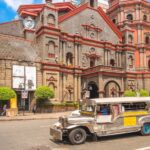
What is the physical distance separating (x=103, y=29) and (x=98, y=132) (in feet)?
115

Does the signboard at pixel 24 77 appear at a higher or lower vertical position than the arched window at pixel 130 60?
lower

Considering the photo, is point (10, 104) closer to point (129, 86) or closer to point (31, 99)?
point (31, 99)

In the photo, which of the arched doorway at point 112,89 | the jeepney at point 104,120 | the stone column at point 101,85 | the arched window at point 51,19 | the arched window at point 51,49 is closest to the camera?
the jeepney at point 104,120

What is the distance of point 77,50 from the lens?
141 ft

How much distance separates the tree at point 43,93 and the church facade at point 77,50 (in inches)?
56.6

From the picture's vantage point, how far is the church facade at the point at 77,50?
36125 millimetres

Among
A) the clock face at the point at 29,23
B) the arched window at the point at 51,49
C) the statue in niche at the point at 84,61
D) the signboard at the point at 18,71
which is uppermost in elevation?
the clock face at the point at 29,23

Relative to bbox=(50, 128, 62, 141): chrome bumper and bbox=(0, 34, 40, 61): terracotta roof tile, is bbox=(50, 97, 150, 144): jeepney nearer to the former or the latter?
bbox=(50, 128, 62, 141): chrome bumper

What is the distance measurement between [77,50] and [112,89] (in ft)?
26.2

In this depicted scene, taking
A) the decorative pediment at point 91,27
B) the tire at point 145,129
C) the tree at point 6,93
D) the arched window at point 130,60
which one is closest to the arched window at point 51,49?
the decorative pediment at point 91,27

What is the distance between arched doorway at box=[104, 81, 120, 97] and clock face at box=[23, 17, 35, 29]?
15.3m

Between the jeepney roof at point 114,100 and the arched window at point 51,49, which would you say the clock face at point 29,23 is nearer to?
the arched window at point 51,49

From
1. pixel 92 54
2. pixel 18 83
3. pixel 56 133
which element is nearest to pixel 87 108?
pixel 56 133

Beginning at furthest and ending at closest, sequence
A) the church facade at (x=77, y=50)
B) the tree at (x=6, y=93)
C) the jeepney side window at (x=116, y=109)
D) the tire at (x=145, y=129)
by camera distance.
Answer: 1. the church facade at (x=77, y=50)
2. the tree at (x=6, y=93)
3. the tire at (x=145, y=129)
4. the jeepney side window at (x=116, y=109)
